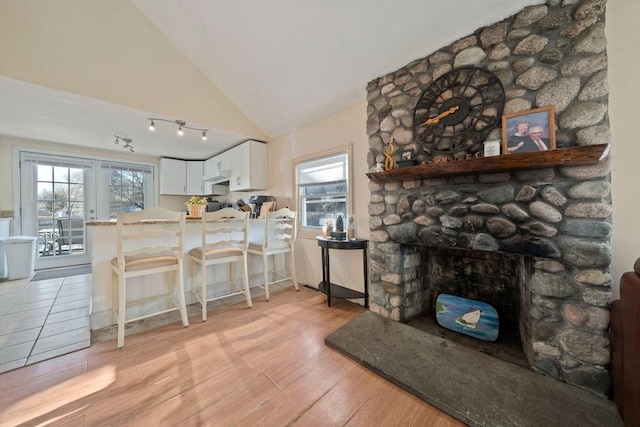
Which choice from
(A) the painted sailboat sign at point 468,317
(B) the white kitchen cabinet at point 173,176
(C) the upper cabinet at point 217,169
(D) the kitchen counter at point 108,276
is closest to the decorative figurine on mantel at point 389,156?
(A) the painted sailboat sign at point 468,317

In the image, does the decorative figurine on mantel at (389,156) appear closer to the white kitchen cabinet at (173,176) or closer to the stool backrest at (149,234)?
the stool backrest at (149,234)

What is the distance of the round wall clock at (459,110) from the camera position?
1.65 meters

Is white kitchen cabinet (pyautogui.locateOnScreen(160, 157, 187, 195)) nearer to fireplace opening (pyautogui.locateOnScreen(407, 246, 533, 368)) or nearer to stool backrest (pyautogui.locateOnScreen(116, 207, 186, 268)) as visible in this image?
stool backrest (pyautogui.locateOnScreen(116, 207, 186, 268))

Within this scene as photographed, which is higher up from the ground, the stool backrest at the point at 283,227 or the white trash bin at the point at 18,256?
the stool backrest at the point at 283,227

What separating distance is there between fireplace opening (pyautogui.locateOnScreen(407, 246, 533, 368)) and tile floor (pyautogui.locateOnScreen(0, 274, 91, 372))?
2.93 metres

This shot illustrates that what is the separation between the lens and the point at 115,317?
213 cm

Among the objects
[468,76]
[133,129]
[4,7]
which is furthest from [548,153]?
[133,129]

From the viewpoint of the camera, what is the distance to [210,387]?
1.41m

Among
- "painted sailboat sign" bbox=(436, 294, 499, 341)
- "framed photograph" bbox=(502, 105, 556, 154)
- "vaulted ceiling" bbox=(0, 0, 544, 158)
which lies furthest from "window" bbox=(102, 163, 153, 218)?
"framed photograph" bbox=(502, 105, 556, 154)

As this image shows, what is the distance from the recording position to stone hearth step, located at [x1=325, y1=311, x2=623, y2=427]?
1160 millimetres

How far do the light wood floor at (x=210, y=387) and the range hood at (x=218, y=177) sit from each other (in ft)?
9.34

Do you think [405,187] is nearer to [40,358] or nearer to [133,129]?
[40,358]

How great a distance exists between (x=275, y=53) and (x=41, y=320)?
3.54 m

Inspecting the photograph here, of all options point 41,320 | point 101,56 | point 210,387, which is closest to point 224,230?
point 210,387
